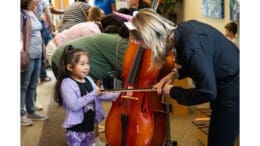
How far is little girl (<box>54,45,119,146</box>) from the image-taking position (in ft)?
5.94

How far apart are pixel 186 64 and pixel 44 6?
8.77 ft

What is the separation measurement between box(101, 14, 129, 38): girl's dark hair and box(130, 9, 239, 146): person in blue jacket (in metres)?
0.87

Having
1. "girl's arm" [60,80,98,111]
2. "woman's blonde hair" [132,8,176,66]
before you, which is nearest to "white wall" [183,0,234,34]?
"girl's arm" [60,80,98,111]

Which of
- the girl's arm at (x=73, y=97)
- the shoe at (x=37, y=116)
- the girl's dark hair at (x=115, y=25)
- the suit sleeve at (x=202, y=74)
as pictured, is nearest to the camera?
the suit sleeve at (x=202, y=74)

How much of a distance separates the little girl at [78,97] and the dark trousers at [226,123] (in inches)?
24.1

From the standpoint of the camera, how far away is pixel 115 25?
2.40 m

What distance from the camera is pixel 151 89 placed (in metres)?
1.67

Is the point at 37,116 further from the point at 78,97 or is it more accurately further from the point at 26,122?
the point at 78,97

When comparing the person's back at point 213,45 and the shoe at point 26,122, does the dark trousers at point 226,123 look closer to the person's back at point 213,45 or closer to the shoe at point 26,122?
the person's back at point 213,45

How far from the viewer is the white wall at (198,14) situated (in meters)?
2.39

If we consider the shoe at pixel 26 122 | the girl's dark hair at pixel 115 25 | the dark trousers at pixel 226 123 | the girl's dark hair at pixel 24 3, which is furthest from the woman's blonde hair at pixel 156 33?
the shoe at pixel 26 122

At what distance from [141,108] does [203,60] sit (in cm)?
72
